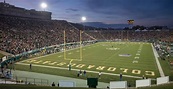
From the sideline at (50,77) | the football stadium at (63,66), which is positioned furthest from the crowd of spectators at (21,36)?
the sideline at (50,77)

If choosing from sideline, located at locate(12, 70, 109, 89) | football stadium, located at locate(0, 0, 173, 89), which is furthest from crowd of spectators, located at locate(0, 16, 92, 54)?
sideline, located at locate(12, 70, 109, 89)

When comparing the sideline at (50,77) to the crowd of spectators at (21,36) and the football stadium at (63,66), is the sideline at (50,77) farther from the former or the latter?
the crowd of spectators at (21,36)

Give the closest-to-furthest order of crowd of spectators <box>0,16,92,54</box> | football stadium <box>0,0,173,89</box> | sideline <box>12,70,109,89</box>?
football stadium <box>0,0,173,89</box>, sideline <box>12,70,109,89</box>, crowd of spectators <box>0,16,92,54</box>

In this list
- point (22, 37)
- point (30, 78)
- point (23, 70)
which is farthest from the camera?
point (22, 37)

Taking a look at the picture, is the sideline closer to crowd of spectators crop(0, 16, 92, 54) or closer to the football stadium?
the football stadium

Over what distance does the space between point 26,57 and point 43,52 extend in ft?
18.9

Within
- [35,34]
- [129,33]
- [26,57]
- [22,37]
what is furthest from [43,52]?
[129,33]

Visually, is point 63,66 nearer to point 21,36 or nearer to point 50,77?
point 50,77

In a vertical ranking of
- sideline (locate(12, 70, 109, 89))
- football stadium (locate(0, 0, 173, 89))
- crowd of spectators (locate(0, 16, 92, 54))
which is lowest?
sideline (locate(12, 70, 109, 89))

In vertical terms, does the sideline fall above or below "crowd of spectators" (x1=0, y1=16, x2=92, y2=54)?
below

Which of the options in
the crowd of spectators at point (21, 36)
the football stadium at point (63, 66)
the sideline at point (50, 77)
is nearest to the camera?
the football stadium at point (63, 66)

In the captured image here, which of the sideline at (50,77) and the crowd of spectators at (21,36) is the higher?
the crowd of spectators at (21,36)

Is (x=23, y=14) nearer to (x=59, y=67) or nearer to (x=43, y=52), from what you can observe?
(x=43, y=52)

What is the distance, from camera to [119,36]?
338ft
